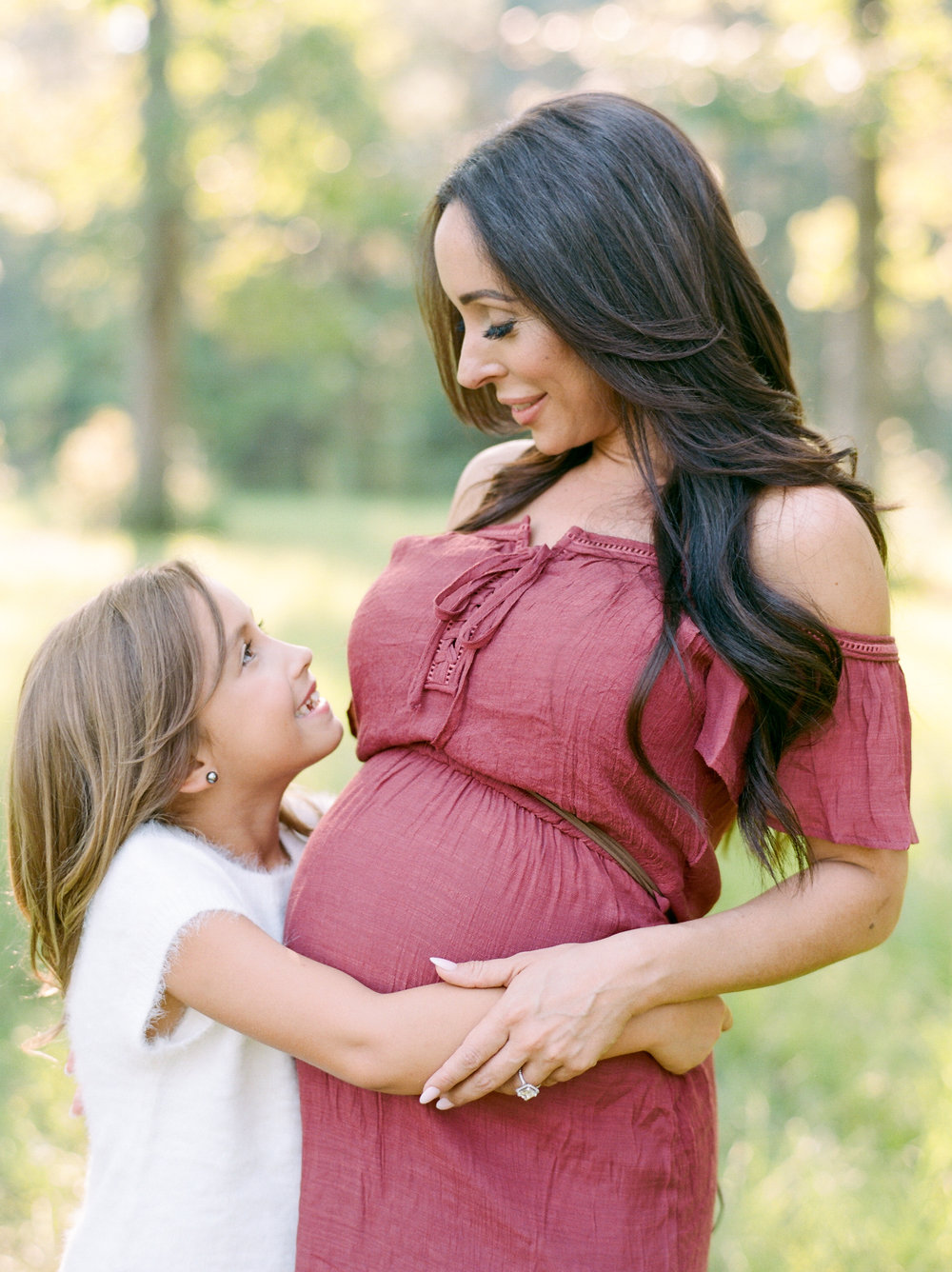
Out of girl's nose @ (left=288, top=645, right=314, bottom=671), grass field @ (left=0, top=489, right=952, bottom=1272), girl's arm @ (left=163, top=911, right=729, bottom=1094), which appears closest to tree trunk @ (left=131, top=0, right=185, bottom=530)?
grass field @ (left=0, top=489, right=952, bottom=1272)

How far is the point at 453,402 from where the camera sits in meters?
2.33

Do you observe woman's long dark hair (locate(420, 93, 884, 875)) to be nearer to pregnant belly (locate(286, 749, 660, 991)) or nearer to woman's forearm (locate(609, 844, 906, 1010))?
woman's forearm (locate(609, 844, 906, 1010))

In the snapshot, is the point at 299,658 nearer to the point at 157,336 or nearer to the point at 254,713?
the point at 254,713

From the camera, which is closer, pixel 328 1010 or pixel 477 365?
pixel 328 1010

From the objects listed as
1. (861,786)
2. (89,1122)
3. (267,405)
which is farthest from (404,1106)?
(267,405)

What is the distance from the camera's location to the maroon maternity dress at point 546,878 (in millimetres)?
1609

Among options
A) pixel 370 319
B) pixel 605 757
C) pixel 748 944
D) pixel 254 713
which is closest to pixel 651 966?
pixel 748 944

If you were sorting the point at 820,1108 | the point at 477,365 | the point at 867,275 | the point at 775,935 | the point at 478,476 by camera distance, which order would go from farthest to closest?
the point at 867,275 → the point at 820,1108 → the point at 478,476 → the point at 477,365 → the point at 775,935

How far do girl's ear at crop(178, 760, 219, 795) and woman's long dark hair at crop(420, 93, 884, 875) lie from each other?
25.1 inches

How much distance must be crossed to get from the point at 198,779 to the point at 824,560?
948 millimetres

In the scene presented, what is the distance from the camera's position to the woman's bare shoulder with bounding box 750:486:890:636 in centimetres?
161

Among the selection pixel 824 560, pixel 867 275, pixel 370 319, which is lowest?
pixel 370 319

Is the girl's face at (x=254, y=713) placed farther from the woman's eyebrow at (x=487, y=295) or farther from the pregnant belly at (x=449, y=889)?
the woman's eyebrow at (x=487, y=295)

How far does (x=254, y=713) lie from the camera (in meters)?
1.80
